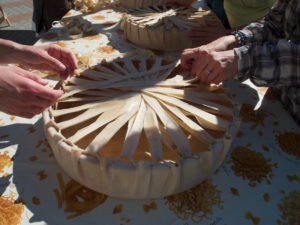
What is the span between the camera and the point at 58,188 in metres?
0.65

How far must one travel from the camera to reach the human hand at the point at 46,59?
2.68ft

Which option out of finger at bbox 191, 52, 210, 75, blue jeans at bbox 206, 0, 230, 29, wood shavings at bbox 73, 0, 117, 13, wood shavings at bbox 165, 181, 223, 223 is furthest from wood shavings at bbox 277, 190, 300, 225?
wood shavings at bbox 73, 0, 117, 13

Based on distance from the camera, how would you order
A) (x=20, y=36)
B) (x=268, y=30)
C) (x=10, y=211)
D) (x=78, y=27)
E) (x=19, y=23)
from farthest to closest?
(x=19, y=23), (x=20, y=36), (x=78, y=27), (x=268, y=30), (x=10, y=211)

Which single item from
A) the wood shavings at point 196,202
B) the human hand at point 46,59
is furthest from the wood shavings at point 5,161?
the wood shavings at point 196,202

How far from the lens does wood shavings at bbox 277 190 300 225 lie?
1.97 feet

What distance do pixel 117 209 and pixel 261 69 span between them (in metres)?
0.49

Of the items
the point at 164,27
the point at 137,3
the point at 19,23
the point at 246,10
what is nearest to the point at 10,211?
the point at 164,27

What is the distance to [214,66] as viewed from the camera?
2.49 ft

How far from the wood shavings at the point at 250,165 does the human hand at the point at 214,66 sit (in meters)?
0.20

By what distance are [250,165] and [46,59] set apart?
0.61 meters

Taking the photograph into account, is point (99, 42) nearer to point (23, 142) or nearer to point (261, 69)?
point (23, 142)

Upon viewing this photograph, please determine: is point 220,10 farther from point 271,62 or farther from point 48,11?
point 48,11

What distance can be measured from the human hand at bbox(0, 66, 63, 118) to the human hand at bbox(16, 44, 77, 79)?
165 mm

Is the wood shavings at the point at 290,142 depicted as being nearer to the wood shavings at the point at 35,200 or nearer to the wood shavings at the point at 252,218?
the wood shavings at the point at 252,218
